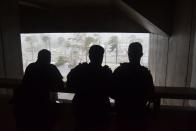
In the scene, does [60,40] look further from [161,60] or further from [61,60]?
[161,60]

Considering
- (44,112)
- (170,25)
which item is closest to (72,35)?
(170,25)

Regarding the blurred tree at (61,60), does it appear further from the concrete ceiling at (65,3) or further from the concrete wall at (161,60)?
the concrete wall at (161,60)

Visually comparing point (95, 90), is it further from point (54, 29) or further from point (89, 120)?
point (54, 29)

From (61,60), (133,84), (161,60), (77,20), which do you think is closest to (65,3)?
(77,20)

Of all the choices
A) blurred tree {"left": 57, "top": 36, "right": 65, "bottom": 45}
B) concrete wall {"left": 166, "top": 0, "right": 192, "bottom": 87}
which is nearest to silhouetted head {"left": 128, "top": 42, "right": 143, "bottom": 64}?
concrete wall {"left": 166, "top": 0, "right": 192, "bottom": 87}

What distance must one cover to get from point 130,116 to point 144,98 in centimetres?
28

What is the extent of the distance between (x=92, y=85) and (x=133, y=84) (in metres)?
0.42

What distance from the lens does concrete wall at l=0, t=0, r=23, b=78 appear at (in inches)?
177

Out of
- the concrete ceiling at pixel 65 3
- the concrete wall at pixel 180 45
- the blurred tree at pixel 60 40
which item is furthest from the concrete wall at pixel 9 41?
the blurred tree at pixel 60 40

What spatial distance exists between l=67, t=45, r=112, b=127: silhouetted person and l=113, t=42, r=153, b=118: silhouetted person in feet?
0.39

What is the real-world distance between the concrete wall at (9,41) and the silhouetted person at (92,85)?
2452 millimetres

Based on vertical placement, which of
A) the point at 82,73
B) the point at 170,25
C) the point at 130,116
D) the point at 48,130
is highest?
the point at 170,25

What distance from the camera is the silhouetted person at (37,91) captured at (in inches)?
99.0

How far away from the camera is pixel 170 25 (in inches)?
199
